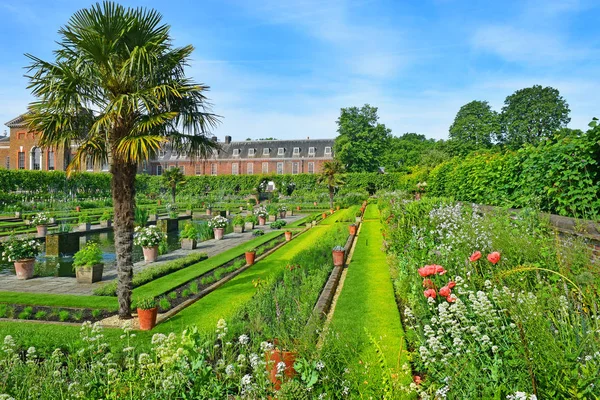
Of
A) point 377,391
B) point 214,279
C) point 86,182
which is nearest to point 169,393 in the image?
point 377,391

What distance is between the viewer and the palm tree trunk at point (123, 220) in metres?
7.26

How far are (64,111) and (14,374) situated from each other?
4.92 m

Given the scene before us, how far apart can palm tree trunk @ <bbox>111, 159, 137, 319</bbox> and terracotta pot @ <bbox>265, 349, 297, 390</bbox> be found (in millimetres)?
4702

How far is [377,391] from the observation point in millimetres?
3316

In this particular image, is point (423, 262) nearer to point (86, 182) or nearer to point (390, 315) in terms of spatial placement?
point (390, 315)

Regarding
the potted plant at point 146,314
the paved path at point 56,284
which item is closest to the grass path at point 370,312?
the potted plant at point 146,314

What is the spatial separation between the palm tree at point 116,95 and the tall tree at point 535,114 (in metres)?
50.1

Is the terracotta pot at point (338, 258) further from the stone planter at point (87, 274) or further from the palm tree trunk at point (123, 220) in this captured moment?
the stone planter at point (87, 274)

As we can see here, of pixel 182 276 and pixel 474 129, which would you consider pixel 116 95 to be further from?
pixel 474 129

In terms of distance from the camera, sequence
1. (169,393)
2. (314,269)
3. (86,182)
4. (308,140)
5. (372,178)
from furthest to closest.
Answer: (308,140), (372,178), (86,182), (314,269), (169,393)

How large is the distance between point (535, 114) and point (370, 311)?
53507 mm

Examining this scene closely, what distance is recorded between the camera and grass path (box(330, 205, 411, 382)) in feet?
15.4

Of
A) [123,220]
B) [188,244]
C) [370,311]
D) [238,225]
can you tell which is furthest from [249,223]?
[370,311]

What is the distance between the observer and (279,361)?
12.7ft
